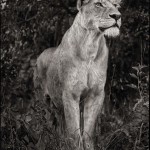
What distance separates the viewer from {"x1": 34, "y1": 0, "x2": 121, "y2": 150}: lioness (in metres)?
6.67

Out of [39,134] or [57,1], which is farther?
[57,1]

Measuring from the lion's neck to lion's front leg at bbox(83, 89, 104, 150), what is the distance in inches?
18.0

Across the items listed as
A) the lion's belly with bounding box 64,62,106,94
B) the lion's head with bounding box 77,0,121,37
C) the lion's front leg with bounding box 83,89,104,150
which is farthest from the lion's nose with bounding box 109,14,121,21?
the lion's front leg with bounding box 83,89,104,150

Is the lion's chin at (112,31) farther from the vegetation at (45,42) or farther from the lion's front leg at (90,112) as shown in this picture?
the vegetation at (45,42)

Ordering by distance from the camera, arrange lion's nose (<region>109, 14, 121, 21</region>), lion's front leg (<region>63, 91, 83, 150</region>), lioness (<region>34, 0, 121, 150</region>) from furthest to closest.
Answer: lion's front leg (<region>63, 91, 83, 150</region>) < lioness (<region>34, 0, 121, 150</region>) < lion's nose (<region>109, 14, 121, 21</region>)

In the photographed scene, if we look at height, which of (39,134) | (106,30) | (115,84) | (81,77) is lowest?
(115,84)

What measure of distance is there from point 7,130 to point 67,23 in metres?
2.65

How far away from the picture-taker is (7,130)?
7574mm

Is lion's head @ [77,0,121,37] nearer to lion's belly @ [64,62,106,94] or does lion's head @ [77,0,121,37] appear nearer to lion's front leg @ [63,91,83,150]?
lion's belly @ [64,62,106,94]

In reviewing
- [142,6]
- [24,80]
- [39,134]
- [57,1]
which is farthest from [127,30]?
[39,134]

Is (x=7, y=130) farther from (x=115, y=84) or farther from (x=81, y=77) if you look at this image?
(x=115, y=84)

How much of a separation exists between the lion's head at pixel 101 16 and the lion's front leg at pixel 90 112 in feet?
2.49

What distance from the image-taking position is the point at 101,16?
654 cm

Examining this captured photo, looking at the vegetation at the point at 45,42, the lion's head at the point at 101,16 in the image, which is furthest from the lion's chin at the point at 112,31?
the vegetation at the point at 45,42
